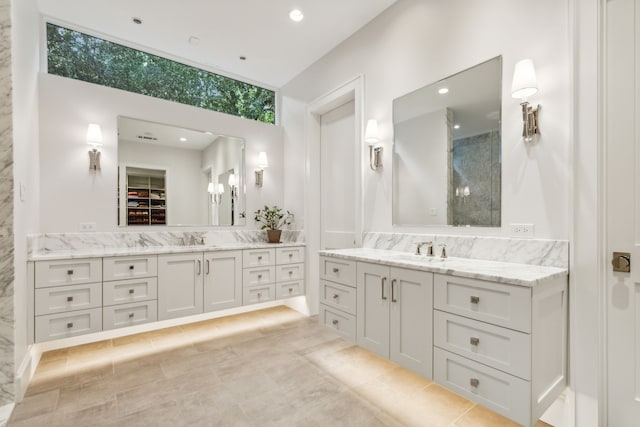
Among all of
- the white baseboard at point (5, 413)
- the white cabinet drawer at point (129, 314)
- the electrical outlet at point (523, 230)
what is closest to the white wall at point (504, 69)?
the electrical outlet at point (523, 230)

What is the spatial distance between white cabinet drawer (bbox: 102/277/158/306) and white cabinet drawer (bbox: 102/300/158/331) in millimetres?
46

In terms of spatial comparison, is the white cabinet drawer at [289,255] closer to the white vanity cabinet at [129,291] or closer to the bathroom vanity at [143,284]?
the bathroom vanity at [143,284]

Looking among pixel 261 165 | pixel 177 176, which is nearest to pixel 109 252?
pixel 177 176

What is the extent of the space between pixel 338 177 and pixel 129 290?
2.43 meters

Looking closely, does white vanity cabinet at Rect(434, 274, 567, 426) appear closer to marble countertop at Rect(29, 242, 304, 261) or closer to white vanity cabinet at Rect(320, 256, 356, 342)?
white vanity cabinet at Rect(320, 256, 356, 342)

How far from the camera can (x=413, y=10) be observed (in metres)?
2.58

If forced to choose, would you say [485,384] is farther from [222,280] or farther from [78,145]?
[78,145]

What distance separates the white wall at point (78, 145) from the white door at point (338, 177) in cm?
182

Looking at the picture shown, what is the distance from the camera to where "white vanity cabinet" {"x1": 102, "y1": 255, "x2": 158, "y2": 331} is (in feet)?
8.74

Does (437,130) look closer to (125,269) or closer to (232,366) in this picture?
(232,366)

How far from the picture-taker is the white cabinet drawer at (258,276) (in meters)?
3.48

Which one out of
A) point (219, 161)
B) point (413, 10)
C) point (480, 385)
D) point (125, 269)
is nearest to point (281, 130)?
point (219, 161)

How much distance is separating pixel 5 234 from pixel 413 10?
338cm

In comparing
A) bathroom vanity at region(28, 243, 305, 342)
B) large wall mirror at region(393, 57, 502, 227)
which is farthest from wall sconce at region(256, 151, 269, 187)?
large wall mirror at region(393, 57, 502, 227)
